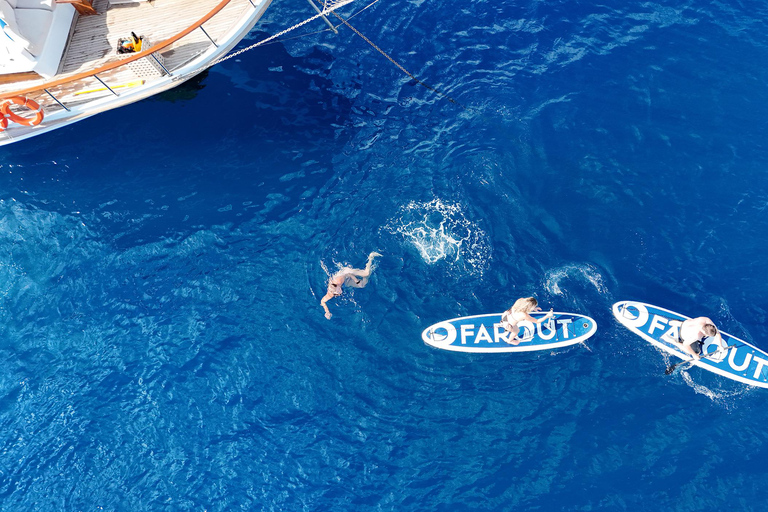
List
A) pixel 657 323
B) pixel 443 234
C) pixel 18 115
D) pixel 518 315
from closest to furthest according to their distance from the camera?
1. pixel 518 315
2. pixel 657 323
3. pixel 18 115
4. pixel 443 234

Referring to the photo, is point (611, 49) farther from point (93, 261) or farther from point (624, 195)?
point (93, 261)

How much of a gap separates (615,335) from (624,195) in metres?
4.89

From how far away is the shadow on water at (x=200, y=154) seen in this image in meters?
16.7

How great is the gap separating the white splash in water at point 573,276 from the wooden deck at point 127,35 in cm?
1344

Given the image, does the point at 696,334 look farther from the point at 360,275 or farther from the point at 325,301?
the point at 325,301

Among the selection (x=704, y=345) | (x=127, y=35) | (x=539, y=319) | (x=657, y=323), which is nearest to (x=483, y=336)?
(x=539, y=319)

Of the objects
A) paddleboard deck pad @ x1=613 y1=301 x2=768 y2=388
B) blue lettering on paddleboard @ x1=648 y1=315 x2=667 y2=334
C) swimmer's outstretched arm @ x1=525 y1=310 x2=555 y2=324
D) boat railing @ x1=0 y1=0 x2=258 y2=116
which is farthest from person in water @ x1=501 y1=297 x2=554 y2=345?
boat railing @ x1=0 y1=0 x2=258 y2=116

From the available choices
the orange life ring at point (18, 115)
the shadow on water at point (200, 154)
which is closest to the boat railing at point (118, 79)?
the orange life ring at point (18, 115)

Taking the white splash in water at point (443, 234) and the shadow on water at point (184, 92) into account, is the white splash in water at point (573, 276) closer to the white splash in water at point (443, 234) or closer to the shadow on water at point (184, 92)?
the white splash in water at point (443, 234)

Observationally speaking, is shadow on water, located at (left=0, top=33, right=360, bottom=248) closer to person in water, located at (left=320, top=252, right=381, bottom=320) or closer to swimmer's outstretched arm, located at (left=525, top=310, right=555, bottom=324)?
person in water, located at (left=320, top=252, right=381, bottom=320)

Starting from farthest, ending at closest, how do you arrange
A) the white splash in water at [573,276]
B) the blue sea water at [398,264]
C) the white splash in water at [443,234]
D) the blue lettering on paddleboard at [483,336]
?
1. the white splash in water at [443,234]
2. the white splash in water at [573,276]
3. the blue lettering on paddleboard at [483,336]
4. the blue sea water at [398,264]

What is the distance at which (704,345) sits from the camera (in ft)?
49.3

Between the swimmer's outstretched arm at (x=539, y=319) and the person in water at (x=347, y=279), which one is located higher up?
the person in water at (x=347, y=279)

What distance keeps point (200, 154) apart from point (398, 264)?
855cm
